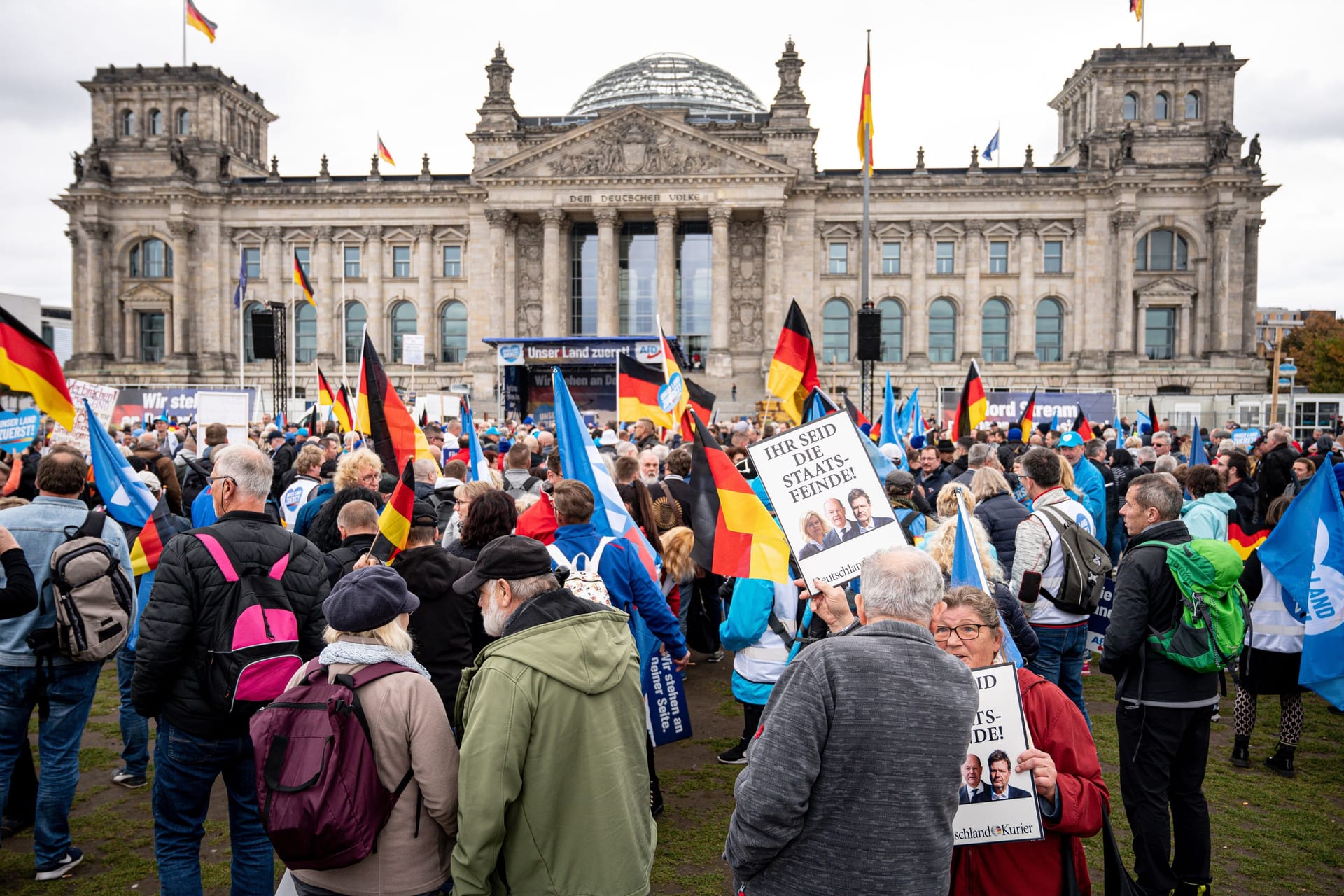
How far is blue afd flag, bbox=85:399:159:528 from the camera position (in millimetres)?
7688

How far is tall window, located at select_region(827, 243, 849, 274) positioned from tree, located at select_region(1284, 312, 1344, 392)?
38.6 meters

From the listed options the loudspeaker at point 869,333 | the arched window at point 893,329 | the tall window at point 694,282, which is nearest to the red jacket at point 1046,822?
the loudspeaker at point 869,333

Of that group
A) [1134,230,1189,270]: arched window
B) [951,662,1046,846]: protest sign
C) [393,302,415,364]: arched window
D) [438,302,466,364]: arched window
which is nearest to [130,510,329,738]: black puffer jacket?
[951,662,1046,846]: protest sign

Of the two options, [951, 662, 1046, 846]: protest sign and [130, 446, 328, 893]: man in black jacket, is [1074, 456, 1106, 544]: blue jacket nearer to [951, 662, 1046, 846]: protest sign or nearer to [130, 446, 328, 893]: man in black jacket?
[951, 662, 1046, 846]: protest sign

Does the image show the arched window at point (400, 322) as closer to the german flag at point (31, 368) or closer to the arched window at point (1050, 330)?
the arched window at point (1050, 330)

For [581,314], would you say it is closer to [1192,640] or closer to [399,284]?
[399,284]

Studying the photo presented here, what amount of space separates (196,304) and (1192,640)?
61.4 metres

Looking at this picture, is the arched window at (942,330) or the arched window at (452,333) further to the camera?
the arched window at (452,333)

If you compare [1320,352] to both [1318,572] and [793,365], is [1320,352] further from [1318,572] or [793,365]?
[1318,572]

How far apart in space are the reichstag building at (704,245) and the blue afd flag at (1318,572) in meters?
43.8

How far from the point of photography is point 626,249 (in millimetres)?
54719

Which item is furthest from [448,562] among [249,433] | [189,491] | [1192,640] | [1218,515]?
[249,433]

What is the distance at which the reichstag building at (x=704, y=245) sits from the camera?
171 ft

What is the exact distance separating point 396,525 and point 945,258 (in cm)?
5338
